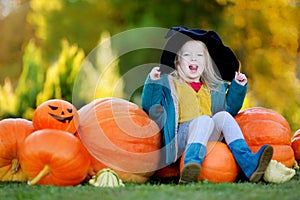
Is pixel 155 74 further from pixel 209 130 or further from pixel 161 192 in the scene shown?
pixel 161 192

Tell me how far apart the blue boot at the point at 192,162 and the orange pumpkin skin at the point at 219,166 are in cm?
8

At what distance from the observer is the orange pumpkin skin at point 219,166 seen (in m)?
3.37

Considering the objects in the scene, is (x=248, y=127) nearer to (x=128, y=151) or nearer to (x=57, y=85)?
(x=128, y=151)

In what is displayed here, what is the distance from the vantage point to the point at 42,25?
998 centimetres

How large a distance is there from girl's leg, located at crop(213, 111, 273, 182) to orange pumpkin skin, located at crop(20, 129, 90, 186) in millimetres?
972

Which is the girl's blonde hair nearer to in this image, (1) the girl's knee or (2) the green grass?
(1) the girl's knee

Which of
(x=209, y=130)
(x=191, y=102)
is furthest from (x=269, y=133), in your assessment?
(x=191, y=102)

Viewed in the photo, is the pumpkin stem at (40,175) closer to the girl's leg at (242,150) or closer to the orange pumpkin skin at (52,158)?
the orange pumpkin skin at (52,158)

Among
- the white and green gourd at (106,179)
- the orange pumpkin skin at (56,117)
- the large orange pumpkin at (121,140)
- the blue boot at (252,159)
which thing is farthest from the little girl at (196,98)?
the orange pumpkin skin at (56,117)

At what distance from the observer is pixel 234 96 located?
150 inches

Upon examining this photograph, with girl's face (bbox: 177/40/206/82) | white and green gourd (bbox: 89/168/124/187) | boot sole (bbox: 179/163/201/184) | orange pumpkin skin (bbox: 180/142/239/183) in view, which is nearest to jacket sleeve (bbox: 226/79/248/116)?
girl's face (bbox: 177/40/206/82)

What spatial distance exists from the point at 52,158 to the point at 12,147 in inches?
15.3

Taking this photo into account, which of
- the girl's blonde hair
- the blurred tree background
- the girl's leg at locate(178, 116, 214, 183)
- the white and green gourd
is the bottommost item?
the blurred tree background

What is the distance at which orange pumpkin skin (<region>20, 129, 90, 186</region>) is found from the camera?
125 inches
